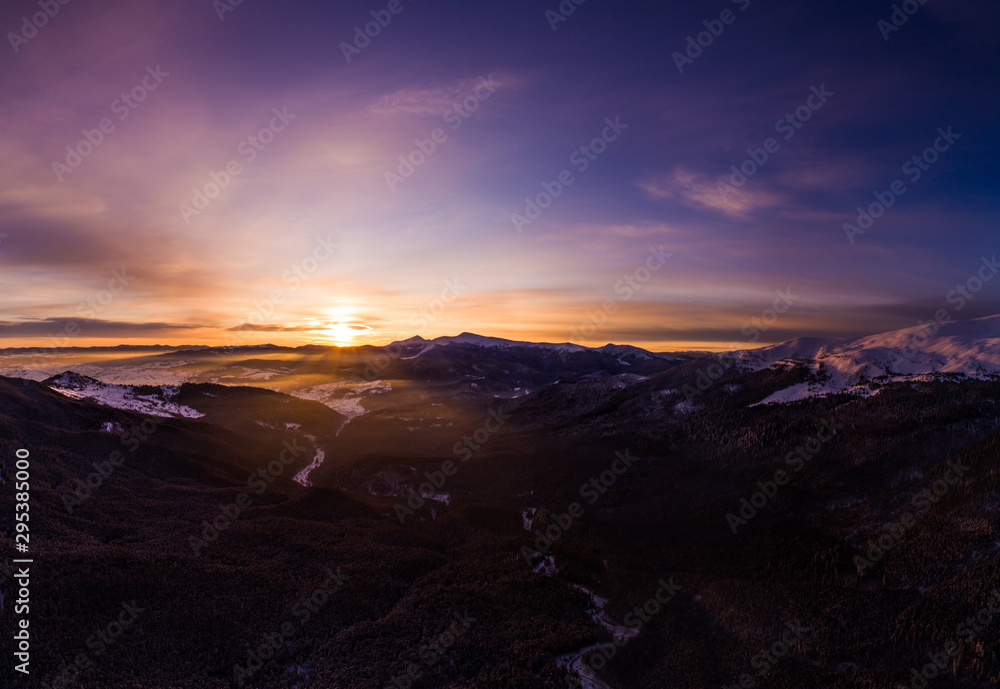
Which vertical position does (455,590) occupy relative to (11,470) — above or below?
below

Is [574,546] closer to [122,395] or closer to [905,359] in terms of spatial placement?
[905,359]

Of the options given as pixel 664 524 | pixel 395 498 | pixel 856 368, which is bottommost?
pixel 395 498

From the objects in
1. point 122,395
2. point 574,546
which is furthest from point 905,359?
point 122,395

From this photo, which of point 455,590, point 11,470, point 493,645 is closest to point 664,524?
point 455,590

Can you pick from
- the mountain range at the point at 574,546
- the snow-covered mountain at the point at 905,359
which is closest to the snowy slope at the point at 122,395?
the mountain range at the point at 574,546

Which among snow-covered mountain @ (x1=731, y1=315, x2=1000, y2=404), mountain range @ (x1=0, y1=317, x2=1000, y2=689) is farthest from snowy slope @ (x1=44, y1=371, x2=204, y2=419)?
snow-covered mountain @ (x1=731, y1=315, x2=1000, y2=404)

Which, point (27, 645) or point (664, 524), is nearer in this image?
point (27, 645)

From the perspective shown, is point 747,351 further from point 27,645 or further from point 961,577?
point 27,645
